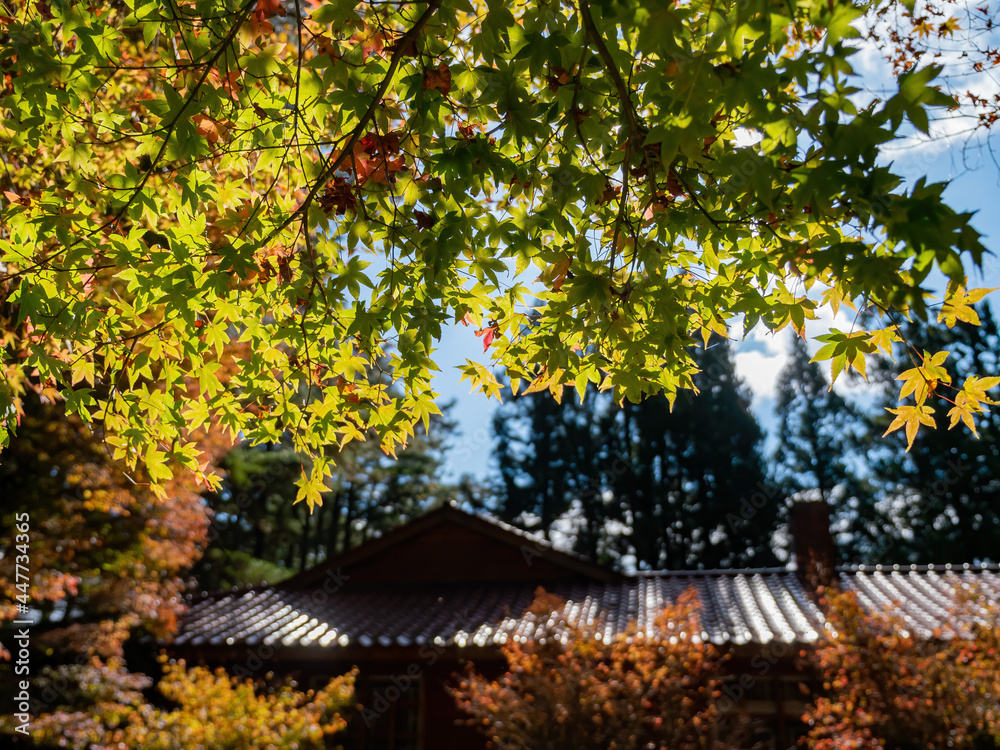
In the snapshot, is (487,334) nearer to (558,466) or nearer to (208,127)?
(208,127)

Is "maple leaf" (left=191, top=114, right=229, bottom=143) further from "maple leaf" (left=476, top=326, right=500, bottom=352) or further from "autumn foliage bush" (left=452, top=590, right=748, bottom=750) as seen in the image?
"autumn foliage bush" (left=452, top=590, right=748, bottom=750)

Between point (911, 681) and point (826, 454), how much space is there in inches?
796

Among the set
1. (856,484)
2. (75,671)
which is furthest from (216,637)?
(856,484)

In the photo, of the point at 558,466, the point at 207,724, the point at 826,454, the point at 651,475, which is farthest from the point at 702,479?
the point at 207,724

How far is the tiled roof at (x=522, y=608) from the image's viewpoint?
8711 millimetres

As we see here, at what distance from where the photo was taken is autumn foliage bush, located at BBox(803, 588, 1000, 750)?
602 centimetres

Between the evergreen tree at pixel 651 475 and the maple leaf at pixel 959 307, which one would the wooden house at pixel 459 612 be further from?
the evergreen tree at pixel 651 475

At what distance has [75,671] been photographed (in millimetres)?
8328

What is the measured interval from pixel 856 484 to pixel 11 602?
24.9 m

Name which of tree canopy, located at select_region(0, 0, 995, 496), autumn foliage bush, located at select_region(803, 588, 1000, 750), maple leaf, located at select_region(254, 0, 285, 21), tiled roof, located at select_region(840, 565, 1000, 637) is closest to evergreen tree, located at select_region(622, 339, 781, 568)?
tiled roof, located at select_region(840, 565, 1000, 637)

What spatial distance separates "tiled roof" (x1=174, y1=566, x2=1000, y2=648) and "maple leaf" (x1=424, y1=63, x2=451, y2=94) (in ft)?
22.0

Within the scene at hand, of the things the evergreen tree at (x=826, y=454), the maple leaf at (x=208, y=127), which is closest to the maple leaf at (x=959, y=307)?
the maple leaf at (x=208, y=127)

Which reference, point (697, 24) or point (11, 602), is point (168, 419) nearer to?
point (697, 24)

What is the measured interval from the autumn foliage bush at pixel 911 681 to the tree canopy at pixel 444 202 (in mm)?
5231
